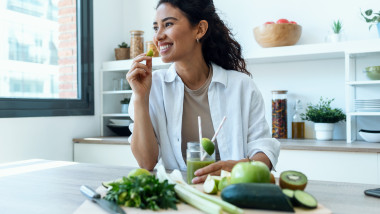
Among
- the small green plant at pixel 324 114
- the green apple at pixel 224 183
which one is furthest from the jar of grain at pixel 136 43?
the green apple at pixel 224 183

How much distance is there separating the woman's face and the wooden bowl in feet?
3.95

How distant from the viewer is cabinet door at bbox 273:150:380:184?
88.8 inches

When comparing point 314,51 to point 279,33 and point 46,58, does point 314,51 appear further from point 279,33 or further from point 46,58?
point 46,58

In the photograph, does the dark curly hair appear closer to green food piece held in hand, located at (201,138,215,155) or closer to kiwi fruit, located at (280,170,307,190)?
green food piece held in hand, located at (201,138,215,155)

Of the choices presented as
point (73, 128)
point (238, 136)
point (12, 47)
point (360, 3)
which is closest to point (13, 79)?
point (12, 47)

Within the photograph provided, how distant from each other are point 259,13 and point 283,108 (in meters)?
0.87

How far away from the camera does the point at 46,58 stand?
3076 mm

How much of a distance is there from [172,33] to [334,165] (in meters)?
1.40

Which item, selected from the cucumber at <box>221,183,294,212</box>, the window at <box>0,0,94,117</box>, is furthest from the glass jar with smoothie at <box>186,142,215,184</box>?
the window at <box>0,0,94,117</box>

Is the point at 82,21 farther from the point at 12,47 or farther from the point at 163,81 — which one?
the point at 163,81

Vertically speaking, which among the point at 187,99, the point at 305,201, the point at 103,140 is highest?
the point at 187,99

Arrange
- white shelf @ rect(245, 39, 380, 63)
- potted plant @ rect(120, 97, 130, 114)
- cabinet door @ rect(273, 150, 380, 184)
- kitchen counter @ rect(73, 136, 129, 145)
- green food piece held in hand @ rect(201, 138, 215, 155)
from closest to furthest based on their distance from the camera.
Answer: green food piece held in hand @ rect(201, 138, 215, 155), cabinet door @ rect(273, 150, 380, 184), white shelf @ rect(245, 39, 380, 63), kitchen counter @ rect(73, 136, 129, 145), potted plant @ rect(120, 97, 130, 114)

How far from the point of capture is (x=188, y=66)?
177cm

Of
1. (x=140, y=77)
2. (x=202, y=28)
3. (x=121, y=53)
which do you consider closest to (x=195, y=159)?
(x=140, y=77)
